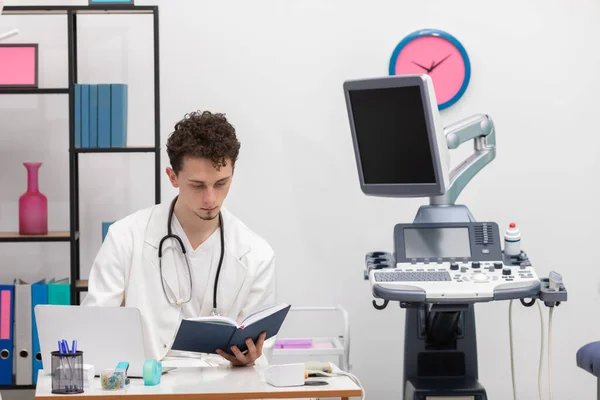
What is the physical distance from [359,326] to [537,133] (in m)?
1.13

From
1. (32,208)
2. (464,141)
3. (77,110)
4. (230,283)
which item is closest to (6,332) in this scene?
(32,208)

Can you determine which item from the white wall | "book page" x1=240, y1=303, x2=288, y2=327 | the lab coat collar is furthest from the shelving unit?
"book page" x1=240, y1=303, x2=288, y2=327

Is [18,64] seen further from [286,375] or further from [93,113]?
[286,375]

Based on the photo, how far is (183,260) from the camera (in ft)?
8.64

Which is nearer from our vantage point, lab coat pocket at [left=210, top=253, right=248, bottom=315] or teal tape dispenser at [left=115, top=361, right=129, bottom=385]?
teal tape dispenser at [left=115, top=361, right=129, bottom=385]

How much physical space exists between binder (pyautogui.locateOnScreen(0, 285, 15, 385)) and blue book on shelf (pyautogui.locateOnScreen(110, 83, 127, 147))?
27.1 inches

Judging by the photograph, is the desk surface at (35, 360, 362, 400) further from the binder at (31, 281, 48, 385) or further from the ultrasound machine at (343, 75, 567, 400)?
the binder at (31, 281, 48, 385)

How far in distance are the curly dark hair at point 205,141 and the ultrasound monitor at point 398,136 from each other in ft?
2.08

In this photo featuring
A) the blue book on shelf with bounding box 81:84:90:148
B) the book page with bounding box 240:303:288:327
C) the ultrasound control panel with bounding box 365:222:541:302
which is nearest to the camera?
the book page with bounding box 240:303:288:327

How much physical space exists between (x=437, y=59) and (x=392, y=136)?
2.95 ft

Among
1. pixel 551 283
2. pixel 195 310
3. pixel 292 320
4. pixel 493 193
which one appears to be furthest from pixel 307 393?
pixel 493 193

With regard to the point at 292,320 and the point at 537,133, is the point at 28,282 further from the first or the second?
the point at 537,133

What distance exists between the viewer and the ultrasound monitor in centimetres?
284

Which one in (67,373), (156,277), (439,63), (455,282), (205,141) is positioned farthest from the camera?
(439,63)
